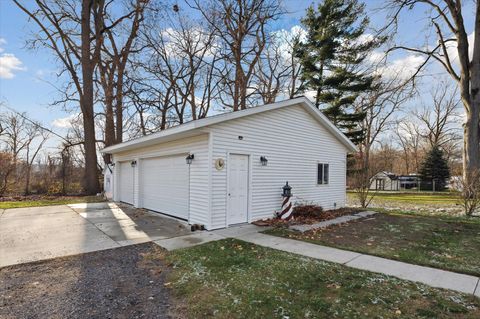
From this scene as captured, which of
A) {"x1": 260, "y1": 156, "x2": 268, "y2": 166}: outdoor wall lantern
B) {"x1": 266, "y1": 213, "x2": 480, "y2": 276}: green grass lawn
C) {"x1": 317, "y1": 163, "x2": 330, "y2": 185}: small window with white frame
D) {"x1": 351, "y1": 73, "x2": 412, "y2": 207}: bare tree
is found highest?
{"x1": 351, "y1": 73, "x2": 412, "y2": 207}: bare tree

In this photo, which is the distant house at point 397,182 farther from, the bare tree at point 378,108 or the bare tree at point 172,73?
the bare tree at point 172,73

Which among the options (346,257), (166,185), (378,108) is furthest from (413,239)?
(378,108)

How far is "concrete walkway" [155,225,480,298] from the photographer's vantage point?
12.7 ft

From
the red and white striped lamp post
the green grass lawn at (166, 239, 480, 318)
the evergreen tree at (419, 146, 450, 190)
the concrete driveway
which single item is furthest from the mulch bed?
the evergreen tree at (419, 146, 450, 190)

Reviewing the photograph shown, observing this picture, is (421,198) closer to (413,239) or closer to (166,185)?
(413,239)

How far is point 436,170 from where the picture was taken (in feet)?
88.0

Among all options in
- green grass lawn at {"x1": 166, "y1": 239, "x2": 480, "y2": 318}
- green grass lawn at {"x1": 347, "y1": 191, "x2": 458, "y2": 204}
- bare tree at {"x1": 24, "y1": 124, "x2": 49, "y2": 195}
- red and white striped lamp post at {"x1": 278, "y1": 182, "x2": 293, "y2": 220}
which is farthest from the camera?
bare tree at {"x1": 24, "y1": 124, "x2": 49, "y2": 195}

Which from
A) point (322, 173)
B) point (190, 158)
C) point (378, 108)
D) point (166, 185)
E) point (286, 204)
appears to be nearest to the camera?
point (190, 158)

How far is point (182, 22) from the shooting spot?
18.8 m

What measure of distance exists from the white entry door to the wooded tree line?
11.1 m

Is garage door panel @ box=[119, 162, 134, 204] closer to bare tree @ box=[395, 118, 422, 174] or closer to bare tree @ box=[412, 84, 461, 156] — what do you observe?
bare tree @ box=[412, 84, 461, 156]

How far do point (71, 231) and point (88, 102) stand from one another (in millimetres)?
11497

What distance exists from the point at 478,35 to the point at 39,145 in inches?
1112

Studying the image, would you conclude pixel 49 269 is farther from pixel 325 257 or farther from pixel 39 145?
pixel 39 145
